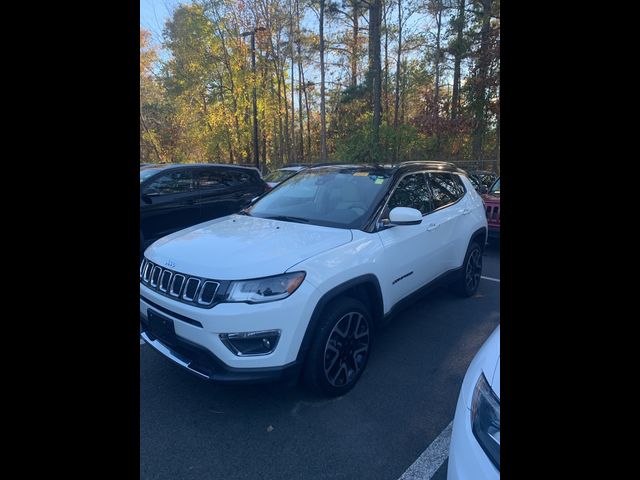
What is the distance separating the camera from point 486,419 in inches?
58.3

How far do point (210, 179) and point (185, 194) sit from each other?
2.04 feet

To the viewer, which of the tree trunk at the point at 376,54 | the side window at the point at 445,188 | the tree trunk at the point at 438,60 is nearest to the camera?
the side window at the point at 445,188

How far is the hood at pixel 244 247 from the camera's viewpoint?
2.44 metres

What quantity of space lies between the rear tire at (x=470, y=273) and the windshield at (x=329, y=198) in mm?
1636

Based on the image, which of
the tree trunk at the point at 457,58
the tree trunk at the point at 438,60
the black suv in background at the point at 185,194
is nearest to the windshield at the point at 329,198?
the black suv in background at the point at 185,194

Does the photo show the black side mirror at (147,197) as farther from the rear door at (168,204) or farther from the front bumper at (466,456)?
the front bumper at (466,456)

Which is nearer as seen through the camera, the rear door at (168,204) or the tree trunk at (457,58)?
the rear door at (168,204)

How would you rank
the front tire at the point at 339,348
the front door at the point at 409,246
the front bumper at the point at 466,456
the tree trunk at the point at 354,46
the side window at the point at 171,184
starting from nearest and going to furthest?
the front bumper at the point at 466,456, the front tire at the point at 339,348, the front door at the point at 409,246, the side window at the point at 171,184, the tree trunk at the point at 354,46

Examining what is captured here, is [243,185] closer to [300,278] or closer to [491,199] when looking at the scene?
[491,199]

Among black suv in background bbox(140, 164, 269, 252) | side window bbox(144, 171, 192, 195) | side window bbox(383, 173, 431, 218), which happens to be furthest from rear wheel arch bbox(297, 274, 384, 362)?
side window bbox(144, 171, 192, 195)
